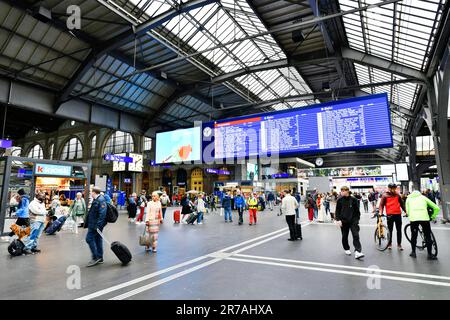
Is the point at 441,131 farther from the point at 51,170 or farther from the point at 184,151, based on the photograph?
the point at 51,170

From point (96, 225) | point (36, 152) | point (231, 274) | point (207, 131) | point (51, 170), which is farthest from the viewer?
point (36, 152)

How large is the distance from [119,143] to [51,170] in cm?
2910

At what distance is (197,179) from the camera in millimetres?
37656

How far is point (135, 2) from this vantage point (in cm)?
1406

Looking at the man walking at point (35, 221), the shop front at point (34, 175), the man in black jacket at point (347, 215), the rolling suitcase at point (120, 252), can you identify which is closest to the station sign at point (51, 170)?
the shop front at point (34, 175)

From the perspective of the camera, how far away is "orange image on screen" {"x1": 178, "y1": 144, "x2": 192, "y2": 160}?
18.0 metres

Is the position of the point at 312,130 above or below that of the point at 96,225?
above

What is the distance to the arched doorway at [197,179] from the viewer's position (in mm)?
37406

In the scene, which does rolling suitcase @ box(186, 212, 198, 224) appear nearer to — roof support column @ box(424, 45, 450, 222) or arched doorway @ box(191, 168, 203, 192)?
roof support column @ box(424, 45, 450, 222)

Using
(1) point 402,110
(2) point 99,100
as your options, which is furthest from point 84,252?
(1) point 402,110

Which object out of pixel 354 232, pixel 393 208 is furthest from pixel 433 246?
pixel 354 232

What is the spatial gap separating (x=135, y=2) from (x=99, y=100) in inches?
404
